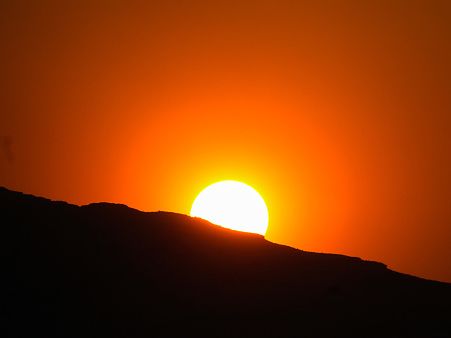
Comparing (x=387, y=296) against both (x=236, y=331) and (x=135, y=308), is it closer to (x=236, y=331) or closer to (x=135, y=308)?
(x=236, y=331)

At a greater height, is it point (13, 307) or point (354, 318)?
point (354, 318)

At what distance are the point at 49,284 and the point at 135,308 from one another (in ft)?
10.0

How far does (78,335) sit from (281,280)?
7617 millimetres

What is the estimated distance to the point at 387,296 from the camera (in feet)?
60.1

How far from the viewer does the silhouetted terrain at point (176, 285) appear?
1527 cm

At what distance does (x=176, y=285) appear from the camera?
1711 centimetres

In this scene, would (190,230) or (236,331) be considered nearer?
(236,331)

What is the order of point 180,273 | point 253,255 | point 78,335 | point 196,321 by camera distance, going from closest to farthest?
point 78,335, point 196,321, point 180,273, point 253,255

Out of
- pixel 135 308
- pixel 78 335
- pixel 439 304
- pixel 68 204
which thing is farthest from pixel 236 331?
pixel 68 204

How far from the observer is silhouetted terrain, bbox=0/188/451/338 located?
15.3 metres

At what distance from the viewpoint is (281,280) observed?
18328mm

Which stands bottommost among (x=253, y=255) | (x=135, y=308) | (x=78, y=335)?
(x=78, y=335)

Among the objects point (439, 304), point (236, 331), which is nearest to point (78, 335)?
point (236, 331)

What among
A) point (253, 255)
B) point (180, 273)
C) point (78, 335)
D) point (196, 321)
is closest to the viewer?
point (78, 335)
